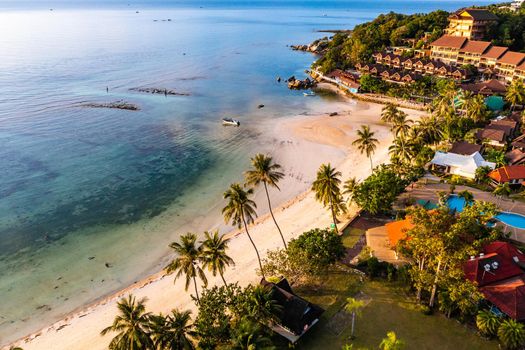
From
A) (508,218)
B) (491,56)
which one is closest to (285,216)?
(508,218)

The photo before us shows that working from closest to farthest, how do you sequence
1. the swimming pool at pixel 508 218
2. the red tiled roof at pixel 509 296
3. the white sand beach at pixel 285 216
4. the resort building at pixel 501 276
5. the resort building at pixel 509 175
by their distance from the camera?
the red tiled roof at pixel 509 296 → the resort building at pixel 501 276 → the white sand beach at pixel 285 216 → the swimming pool at pixel 508 218 → the resort building at pixel 509 175

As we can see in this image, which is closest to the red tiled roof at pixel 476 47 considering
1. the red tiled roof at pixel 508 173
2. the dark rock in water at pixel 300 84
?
the dark rock in water at pixel 300 84

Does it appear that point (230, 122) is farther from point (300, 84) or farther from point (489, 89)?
point (489, 89)

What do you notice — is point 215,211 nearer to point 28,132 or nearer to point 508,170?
point 508,170

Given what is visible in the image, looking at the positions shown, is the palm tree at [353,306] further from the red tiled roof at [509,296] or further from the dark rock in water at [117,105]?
the dark rock in water at [117,105]

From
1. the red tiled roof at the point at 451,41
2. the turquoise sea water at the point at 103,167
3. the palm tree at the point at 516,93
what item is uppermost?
the red tiled roof at the point at 451,41

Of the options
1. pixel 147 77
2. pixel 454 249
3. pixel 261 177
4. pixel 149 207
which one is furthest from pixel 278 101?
pixel 454 249

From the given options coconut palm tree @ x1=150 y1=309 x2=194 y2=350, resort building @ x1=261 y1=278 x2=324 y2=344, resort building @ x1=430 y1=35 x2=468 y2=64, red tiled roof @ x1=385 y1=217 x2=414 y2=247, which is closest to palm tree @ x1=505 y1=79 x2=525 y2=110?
resort building @ x1=430 y1=35 x2=468 y2=64
